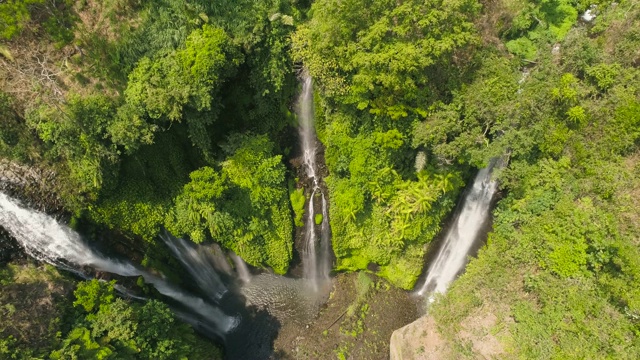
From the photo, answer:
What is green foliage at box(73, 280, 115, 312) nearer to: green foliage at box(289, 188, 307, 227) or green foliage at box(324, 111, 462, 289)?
green foliage at box(289, 188, 307, 227)

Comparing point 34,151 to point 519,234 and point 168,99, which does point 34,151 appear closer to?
point 168,99

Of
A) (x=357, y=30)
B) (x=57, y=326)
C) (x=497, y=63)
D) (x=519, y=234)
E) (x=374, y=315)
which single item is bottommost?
(x=374, y=315)

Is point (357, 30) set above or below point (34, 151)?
below

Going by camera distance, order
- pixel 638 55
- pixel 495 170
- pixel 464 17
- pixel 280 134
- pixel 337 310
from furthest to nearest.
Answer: pixel 337 310 < pixel 280 134 < pixel 495 170 < pixel 638 55 < pixel 464 17

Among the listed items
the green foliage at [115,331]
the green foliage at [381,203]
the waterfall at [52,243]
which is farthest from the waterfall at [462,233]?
the waterfall at [52,243]

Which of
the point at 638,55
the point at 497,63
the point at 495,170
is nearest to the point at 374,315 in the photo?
the point at 495,170

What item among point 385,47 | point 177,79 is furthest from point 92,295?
point 385,47
